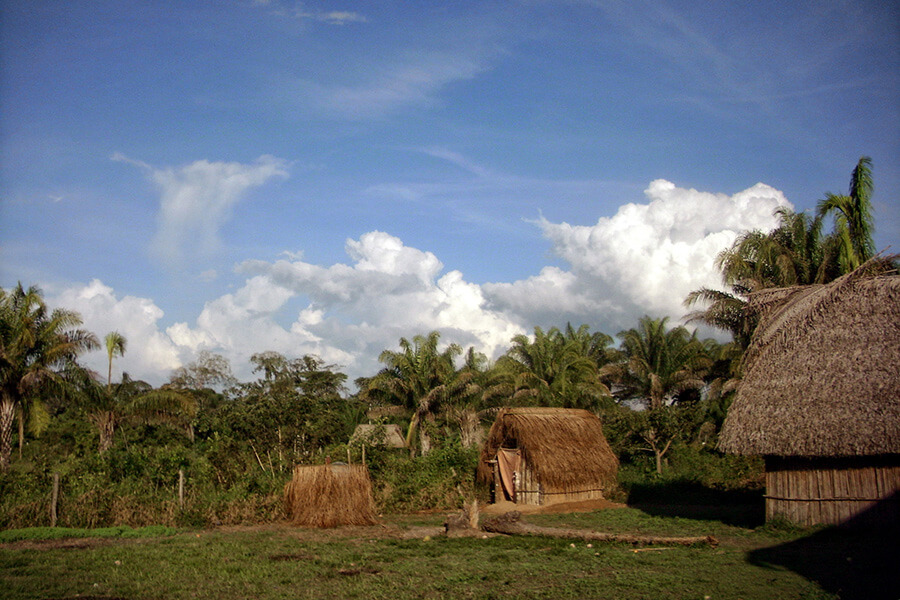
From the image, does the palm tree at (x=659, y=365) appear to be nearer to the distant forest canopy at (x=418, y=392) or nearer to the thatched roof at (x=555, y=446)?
the distant forest canopy at (x=418, y=392)

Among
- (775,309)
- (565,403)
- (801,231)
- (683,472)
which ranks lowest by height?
(683,472)

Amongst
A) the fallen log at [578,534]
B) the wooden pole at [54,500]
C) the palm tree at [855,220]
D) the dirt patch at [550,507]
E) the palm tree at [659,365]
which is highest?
the palm tree at [855,220]

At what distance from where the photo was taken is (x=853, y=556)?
36.1 ft

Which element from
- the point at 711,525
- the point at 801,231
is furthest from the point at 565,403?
the point at 711,525

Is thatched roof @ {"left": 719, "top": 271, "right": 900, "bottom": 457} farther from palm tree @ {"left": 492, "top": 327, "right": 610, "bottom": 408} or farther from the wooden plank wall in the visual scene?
palm tree @ {"left": 492, "top": 327, "right": 610, "bottom": 408}

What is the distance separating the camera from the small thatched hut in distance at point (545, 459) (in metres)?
20.5

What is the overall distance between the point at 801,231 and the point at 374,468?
17389mm

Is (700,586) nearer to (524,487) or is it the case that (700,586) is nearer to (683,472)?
(524,487)

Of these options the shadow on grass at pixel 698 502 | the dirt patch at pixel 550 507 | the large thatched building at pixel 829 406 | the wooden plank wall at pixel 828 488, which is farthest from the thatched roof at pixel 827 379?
the dirt patch at pixel 550 507

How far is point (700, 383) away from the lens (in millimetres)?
35406

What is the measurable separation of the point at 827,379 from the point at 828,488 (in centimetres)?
207

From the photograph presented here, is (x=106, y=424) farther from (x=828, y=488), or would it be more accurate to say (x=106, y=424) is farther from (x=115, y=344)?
(x=828, y=488)

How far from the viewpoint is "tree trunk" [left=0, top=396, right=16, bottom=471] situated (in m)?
20.6

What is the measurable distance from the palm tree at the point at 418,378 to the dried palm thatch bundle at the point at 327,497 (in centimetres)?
1667
